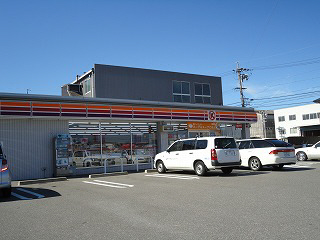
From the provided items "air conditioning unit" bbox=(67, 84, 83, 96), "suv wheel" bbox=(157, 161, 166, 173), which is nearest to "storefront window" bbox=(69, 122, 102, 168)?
"suv wheel" bbox=(157, 161, 166, 173)

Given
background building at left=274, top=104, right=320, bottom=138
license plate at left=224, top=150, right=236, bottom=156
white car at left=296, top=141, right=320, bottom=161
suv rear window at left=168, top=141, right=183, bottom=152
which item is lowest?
white car at left=296, top=141, right=320, bottom=161

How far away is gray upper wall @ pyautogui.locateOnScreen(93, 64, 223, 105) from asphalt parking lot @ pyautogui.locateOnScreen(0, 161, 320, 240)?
15330 mm

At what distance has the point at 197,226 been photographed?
5.87m

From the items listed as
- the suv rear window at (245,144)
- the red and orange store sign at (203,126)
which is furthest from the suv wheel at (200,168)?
the red and orange store sign at (203,126)

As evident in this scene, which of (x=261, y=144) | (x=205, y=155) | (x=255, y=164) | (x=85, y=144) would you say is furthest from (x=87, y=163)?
(x=261, y=144)

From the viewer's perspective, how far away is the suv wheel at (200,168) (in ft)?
47.1

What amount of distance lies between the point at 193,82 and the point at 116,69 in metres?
7.36

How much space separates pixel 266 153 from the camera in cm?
1614

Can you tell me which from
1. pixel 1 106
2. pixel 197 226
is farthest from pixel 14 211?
pixel 1 106

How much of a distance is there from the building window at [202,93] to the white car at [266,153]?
490 inches

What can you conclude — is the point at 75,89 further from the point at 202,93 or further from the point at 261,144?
the point at 261,144

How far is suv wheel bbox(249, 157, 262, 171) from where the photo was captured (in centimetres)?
1649

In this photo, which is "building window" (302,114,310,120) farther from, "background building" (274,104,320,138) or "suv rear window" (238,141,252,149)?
"suv rear window" (238,141,252,149)

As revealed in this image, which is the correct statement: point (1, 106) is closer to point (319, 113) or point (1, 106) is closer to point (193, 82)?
point (193, 82)
